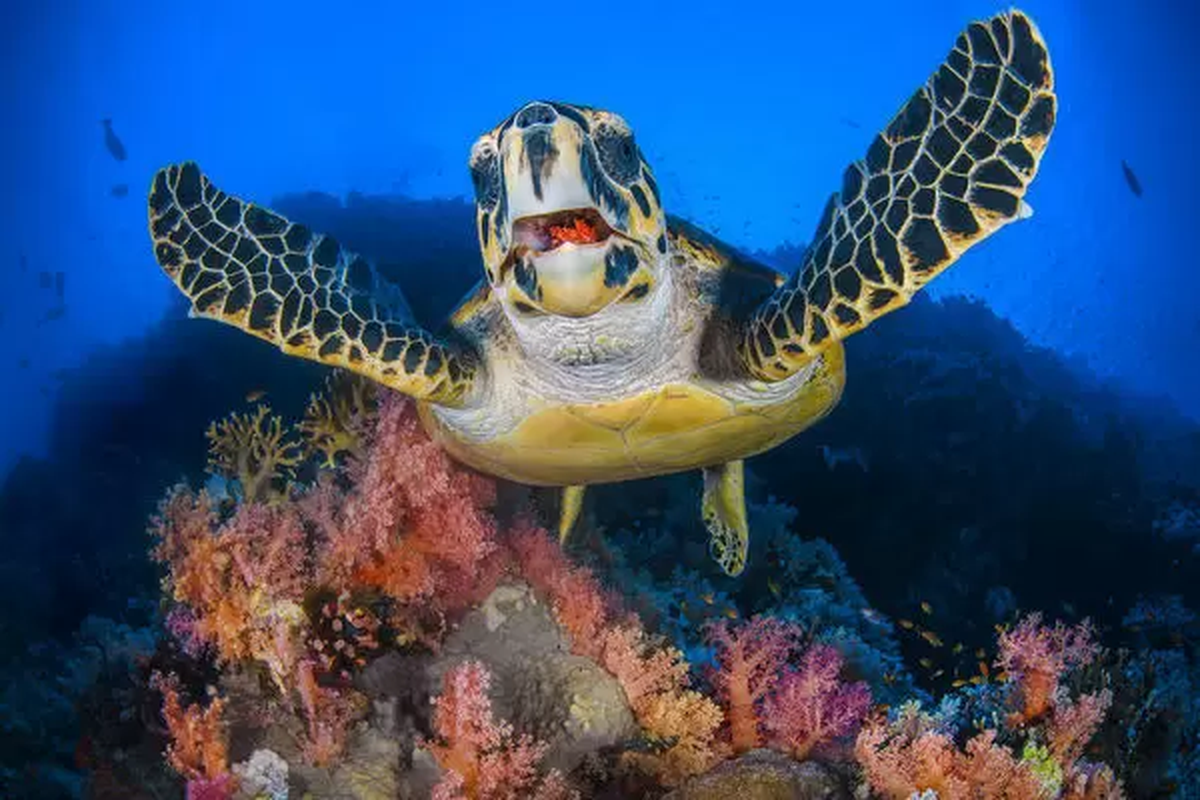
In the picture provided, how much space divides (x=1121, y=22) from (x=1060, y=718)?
48343 millimetres

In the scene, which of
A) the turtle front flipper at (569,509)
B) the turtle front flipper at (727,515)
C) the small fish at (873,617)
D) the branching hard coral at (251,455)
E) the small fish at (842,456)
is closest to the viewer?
the branching hard coral at (251,455)

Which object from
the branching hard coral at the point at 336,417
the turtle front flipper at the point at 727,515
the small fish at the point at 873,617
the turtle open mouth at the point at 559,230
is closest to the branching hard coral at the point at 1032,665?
the turtle front flipper at the point at 727,515

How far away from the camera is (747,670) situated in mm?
2961

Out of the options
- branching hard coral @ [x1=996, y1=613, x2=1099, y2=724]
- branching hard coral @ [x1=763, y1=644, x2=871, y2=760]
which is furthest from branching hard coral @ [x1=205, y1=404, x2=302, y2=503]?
branching hard coral @ [x1=996, y1=613, x2=1099, y2=724]

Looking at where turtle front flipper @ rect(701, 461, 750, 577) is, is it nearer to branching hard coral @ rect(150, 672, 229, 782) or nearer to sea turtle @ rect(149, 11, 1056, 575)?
sea turtle @ rect(149, 11, 1056, 575)

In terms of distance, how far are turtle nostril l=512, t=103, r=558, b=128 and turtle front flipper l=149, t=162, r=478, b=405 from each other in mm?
1307

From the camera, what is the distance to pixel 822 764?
259 cm

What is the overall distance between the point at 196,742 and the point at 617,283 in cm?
208

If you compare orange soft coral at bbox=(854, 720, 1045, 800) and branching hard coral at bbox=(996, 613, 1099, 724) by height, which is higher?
branching hard coral at bbox=(996, 613, 1099, 724)

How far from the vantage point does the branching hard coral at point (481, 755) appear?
2.27 m

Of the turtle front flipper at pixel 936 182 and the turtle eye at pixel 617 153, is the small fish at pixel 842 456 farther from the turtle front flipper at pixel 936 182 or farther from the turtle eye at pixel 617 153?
the turtle eye at pixel 617 153

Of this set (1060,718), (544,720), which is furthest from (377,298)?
(1060,718)

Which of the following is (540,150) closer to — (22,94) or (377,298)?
(377,298)

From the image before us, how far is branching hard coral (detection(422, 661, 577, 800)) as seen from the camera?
7.44 ft
